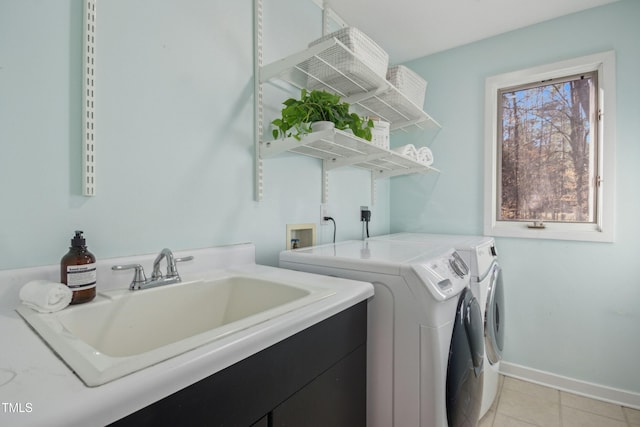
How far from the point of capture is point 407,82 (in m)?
2.04

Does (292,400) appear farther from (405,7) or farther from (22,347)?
(405,7)

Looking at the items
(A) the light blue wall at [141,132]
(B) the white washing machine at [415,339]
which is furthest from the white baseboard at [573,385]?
(A) the light blue wall at [141,132]

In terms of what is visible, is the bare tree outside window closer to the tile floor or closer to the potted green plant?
the tile floor

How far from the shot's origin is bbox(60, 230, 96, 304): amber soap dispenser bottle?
0.81m

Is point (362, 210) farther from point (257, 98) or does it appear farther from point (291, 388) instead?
point (291, 388)

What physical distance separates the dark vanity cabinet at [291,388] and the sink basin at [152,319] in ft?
0.24

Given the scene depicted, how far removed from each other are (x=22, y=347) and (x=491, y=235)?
2595 millimetres

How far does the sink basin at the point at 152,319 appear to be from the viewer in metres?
0.52

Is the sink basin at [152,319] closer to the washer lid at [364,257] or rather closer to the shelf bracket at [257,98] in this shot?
the washer lid at [364,257]

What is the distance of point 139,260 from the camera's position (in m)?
1.05

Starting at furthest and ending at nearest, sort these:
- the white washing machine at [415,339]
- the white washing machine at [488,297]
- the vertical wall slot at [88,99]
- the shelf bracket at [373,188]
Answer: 1. the shelf bracket at [373,188]
2. the white washing machine at [488,297]
3. the white washing machine at [415,339]
4. the vertical wall slot at [88,99]

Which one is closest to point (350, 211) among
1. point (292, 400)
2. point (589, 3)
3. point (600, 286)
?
point (292, 400)

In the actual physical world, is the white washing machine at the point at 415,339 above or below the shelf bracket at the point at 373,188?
below

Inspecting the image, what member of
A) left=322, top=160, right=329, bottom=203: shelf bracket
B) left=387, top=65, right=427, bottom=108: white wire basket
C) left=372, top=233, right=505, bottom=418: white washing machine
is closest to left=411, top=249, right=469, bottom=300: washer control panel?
left=372, top=233, right=505, bottom=418: white washing machine
